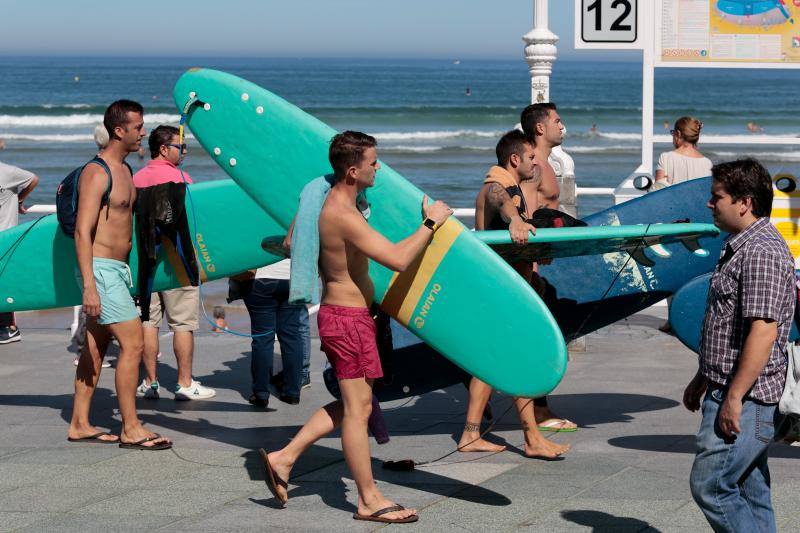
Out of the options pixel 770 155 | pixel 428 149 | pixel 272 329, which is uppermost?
pixel 272 329

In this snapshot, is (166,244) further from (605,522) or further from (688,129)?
(688,129)

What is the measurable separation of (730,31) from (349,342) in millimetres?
6063

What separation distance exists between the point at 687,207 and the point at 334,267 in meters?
2.63

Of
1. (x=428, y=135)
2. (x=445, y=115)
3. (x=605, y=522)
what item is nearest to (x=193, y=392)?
(x=605, y=522)

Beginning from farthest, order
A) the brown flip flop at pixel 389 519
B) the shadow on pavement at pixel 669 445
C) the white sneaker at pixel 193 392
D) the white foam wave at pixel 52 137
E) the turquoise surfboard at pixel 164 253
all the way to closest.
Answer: the white foam wave at pixel 52 137, the white sneaker at pixel 193 392, the turquoise surfboard at pixel 164 253, the shadow on pavement at pixel 669 445, the brown flip flop at pixel 389 519

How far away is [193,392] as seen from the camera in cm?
716

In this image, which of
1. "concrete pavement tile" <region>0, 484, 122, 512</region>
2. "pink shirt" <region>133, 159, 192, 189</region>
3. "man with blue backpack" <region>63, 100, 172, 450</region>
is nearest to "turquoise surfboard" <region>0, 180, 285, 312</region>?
"pink shirt" <region>133, 159, 192, 189</region>

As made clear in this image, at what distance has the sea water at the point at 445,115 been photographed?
29.8m

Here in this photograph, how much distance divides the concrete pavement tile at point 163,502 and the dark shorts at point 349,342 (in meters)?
0.87

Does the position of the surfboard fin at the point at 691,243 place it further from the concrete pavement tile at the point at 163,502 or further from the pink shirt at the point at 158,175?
the pink shirt at the point at 158,175

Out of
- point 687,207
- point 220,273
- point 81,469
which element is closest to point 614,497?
point 687,207

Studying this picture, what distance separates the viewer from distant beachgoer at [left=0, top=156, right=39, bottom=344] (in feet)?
29.0

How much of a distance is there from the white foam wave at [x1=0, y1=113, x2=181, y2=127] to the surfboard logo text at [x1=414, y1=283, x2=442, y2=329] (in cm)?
3964

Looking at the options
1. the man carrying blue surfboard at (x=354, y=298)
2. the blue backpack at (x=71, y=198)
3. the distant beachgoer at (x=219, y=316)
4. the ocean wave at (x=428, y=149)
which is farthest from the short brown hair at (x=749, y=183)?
the ocean wave at (x=428, y=149)
